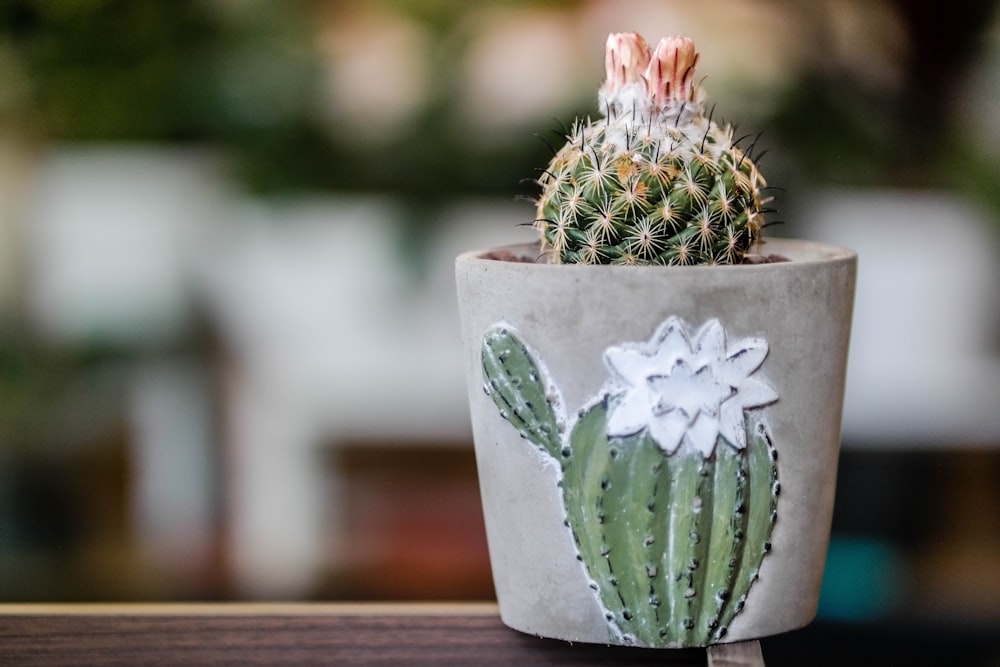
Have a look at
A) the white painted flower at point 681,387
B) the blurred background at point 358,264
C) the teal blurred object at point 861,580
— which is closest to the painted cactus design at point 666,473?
the white painted flower at point 681,387

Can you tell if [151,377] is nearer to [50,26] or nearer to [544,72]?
[50,26]

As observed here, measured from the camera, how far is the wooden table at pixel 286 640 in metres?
0.64

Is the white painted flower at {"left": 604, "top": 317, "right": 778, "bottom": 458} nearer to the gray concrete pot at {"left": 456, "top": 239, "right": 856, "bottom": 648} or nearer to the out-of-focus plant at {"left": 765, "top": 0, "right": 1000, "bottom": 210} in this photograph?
the gray concrete pot at {"left": 456, "top": 239, "right": 856, "bottom": 648}

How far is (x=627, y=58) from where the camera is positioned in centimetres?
68

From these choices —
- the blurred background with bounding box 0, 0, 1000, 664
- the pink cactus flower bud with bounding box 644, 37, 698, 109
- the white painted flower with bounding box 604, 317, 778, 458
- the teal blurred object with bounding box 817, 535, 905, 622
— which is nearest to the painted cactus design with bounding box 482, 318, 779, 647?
the white painted flower with bounding box 604, 317, 778, 458

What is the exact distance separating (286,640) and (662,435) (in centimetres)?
25

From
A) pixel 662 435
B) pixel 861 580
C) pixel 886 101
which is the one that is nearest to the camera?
pixel 662 435

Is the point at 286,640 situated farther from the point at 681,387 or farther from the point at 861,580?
the point at 861,580

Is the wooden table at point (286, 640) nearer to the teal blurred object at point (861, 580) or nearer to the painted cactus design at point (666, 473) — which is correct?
the painted cactus design at point (666, 473)

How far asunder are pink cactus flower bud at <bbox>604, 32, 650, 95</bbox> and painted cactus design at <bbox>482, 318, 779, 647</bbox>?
0.17 m

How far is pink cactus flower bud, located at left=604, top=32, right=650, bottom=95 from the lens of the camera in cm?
67

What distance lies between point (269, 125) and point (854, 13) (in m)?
0.78

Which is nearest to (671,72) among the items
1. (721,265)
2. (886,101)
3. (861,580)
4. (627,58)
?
(627,58)

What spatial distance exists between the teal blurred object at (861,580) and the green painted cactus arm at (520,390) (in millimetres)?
→ 1111
